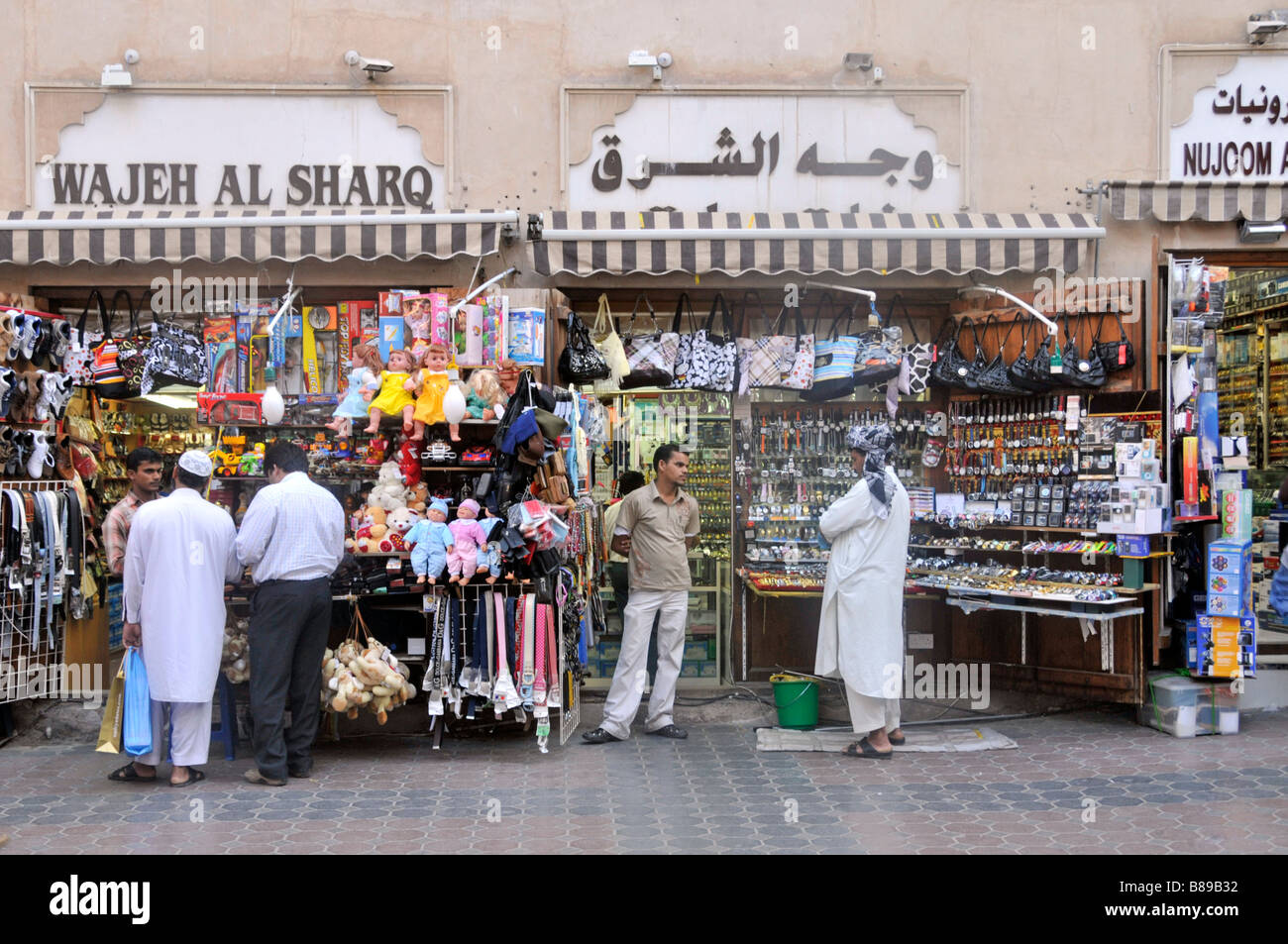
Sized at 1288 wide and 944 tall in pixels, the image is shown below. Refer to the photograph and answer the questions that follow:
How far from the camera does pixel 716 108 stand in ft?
25.7

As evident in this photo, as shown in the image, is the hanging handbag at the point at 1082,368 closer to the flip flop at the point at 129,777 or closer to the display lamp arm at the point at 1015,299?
the display lamp arm at the point at 1015,299

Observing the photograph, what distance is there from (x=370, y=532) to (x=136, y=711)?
154 cm

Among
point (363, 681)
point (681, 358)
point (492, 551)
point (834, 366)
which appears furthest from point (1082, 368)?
point (363, 681)

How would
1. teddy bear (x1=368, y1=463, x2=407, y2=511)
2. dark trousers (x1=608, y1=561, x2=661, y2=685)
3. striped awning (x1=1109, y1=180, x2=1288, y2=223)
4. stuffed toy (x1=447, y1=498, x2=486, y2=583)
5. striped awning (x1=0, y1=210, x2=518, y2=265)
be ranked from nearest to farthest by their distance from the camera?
stuffed toy (x1=447, y1=498, x2=486, y2=583)
teddy bear (x1=368, y1=463, x2=407, y2=511)
striped awning (x1=0, y1=210, x2=518, y2=265)
striped awning (x1=1109, y1=180, x2=1288, y2=223)
dark trousers (x1=608, y1=561, x2=661, y2=685)

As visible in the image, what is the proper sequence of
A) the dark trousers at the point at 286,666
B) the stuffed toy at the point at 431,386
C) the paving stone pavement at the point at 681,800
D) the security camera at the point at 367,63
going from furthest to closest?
the security camera at the point at 367,63, the stuffed toy at the point at 431,386, the dark trousers at the point at 286,666, the paving stone pavement at the point at 681,800

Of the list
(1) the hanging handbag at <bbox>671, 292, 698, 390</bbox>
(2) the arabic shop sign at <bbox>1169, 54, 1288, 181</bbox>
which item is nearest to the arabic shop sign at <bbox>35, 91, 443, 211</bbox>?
(1) the hanging handbag at <bbox>671, 292, 698, 390</bbox>

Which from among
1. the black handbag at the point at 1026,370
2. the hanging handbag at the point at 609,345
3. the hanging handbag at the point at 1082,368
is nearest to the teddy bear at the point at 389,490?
the hanging handbag at the point at 609,345

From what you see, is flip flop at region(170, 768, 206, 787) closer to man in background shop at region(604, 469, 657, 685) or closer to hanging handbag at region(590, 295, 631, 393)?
man in background shop at region(604, 469, 657, 685)

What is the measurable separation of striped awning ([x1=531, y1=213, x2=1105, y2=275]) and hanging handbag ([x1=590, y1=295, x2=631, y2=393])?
1.78 feet

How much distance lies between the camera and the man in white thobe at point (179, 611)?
5945 mm

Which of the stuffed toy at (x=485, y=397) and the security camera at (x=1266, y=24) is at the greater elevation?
the security camera at (x=1266, y=24)

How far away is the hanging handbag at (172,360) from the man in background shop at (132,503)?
2.73ft

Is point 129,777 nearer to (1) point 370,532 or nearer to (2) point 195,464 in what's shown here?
(2) point 195,464

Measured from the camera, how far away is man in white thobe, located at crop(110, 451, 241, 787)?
5.95 meters
